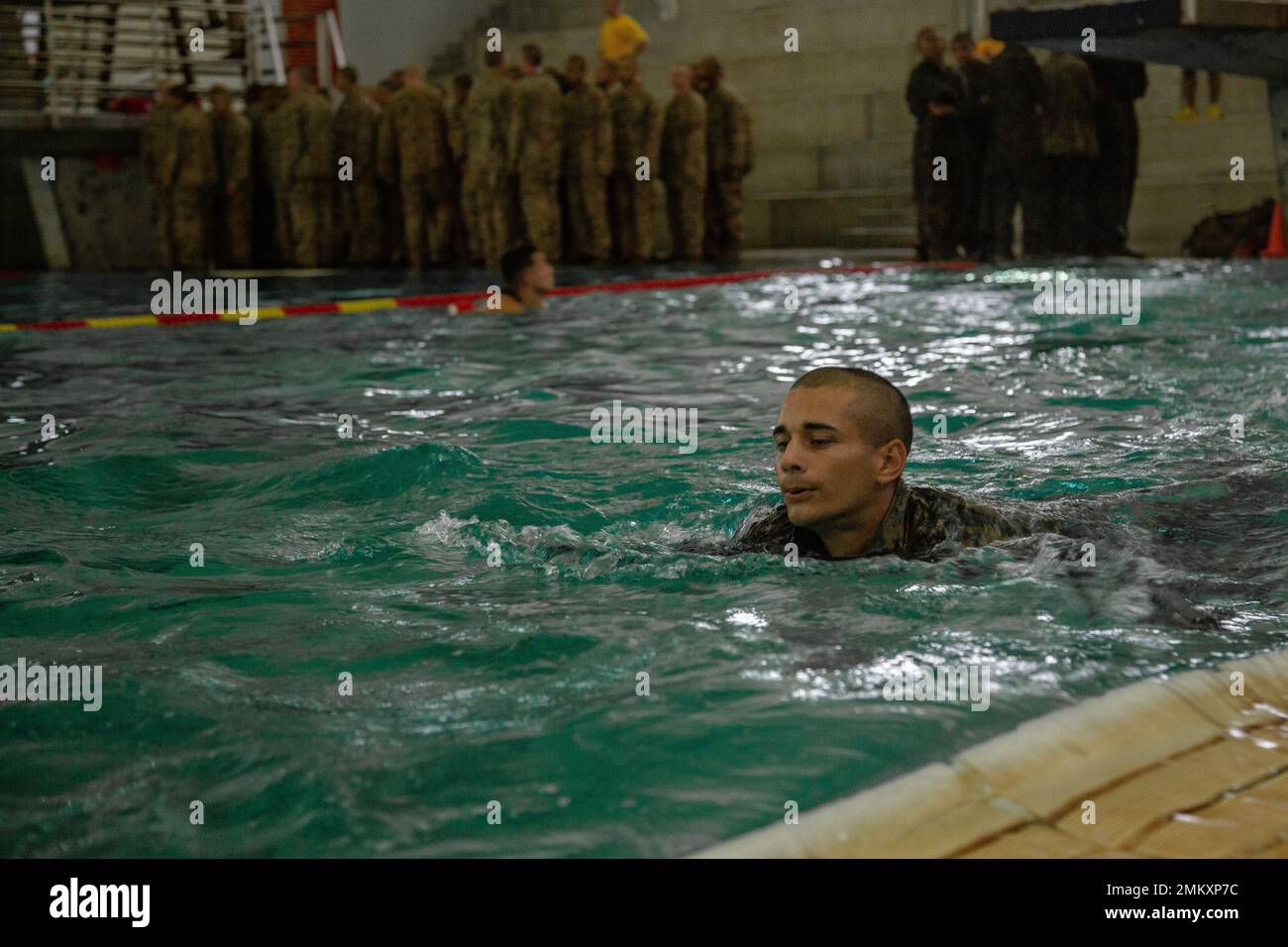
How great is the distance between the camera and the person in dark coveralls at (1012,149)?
16312 millimetres

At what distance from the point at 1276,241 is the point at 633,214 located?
26.3 feet

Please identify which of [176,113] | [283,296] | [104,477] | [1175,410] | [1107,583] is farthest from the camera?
[176,113]

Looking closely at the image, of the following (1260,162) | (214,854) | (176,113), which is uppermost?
(176,113)

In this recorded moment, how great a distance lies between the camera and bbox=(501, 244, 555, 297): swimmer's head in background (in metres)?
12.4

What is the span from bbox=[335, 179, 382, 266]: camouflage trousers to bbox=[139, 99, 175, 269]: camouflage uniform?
2.42m

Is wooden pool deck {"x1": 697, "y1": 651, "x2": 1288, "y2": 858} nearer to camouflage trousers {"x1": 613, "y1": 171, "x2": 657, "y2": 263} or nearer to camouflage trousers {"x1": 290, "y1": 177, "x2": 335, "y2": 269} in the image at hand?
camouflage trousers {"x1": 613, "y1": 171, "x2": 657, "y2": 263}

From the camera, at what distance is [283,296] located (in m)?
16.0

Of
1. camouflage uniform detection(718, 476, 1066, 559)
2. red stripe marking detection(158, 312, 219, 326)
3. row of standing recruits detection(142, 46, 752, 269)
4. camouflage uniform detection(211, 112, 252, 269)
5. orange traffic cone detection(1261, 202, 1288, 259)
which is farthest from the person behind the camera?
camouflage uniform detection(211, 112, 252, 269)

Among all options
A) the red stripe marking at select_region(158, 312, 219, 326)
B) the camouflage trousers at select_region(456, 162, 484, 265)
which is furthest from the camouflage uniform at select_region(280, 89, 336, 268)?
the red stripe marking at select_region(158, 312, 219, 326)

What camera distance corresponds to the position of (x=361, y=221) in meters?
21.3

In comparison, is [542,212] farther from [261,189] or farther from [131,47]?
[131,47]
